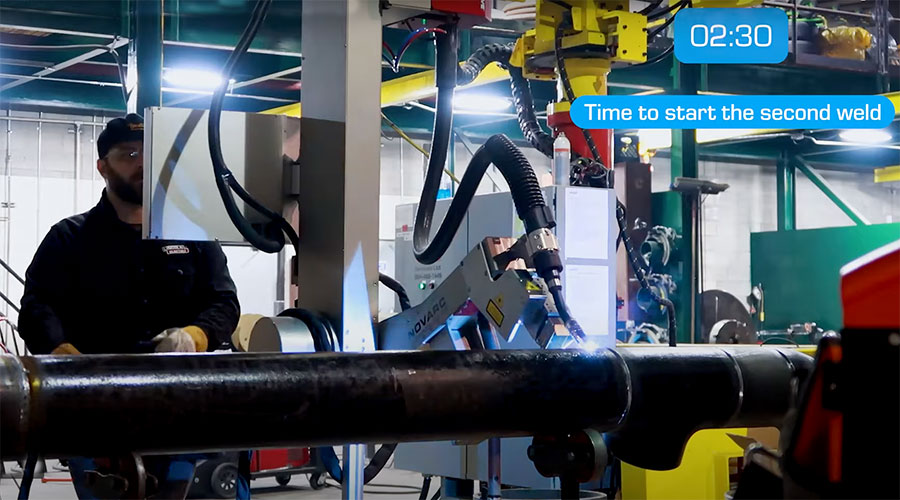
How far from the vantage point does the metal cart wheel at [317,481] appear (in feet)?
23.1

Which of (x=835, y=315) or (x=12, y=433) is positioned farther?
(x=835, y=315)

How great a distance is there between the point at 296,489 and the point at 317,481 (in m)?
0.18

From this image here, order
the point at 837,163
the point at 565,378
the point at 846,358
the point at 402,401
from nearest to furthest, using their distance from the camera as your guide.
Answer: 1. the point at 846,358
2. the point at 402,401
3. the point at 565,378
4. the point at 837,163

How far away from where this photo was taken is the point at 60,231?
3.10 metres

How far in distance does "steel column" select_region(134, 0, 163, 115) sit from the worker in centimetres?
239

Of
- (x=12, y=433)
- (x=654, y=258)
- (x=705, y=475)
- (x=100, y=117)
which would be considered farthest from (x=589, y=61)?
(x=100, y=117)

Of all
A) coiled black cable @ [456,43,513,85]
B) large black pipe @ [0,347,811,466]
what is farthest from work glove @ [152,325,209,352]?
coiled black cable @ [456,43,513,85]

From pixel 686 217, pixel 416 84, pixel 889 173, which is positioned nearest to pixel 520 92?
pixel 686 217

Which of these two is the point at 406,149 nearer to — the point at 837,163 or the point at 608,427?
the point at 837,163

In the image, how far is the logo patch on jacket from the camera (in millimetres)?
3111

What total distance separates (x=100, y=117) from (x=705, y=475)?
867cm

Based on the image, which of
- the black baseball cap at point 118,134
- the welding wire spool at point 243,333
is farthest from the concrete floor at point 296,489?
the black baseball cap at point 118,134

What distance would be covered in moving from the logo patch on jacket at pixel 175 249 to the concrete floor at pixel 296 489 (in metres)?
3.74

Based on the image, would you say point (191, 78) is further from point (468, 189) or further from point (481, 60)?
point (468, 189)
